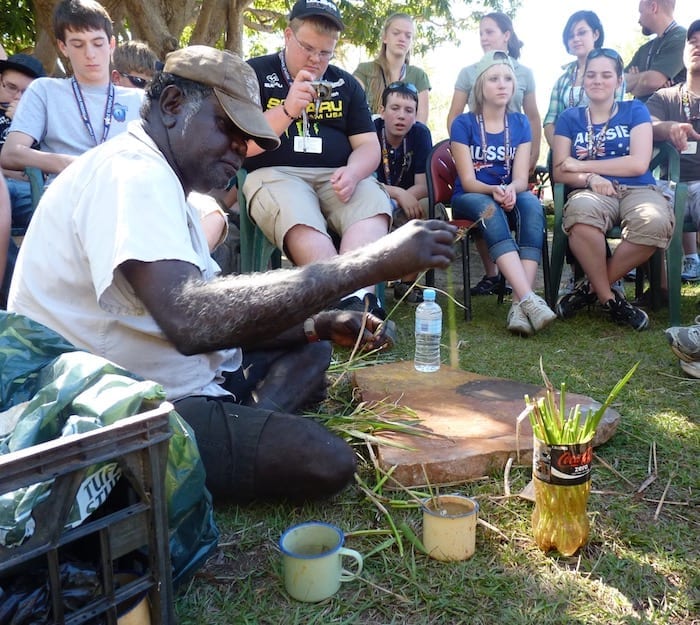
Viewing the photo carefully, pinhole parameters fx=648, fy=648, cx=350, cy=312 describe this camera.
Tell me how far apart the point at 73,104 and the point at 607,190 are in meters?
3.58

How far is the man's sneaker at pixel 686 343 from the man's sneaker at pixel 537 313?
826mm

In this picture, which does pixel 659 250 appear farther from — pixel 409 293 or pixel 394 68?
pixel 394 68

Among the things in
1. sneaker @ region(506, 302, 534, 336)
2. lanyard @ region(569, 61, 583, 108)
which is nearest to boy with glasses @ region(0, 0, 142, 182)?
sneaker @ region(506, 302, 534, 336)

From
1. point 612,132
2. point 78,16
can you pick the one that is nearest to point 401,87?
point 612,132

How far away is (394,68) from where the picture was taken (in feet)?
19.3

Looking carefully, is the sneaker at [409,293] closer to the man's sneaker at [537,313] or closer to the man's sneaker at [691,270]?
the man's sneaker at [537,313]

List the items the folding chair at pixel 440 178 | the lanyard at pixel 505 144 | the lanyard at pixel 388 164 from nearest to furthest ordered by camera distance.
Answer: the lanyard at pixel 505 144, the folding chair at pixel 440 178, the lanyard at pixel 388 164

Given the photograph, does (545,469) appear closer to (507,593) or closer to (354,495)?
(507,593)

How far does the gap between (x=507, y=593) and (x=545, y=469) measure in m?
0.34

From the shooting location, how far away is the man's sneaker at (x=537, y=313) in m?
4.09

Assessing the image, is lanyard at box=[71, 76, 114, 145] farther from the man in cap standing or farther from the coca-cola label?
the coca-cola label

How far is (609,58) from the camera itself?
4.64 metres

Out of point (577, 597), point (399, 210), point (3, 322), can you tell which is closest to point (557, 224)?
point (399, 210)

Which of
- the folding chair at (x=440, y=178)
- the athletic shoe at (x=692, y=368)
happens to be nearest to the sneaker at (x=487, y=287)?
the folding chair at (x=440, y=178)
